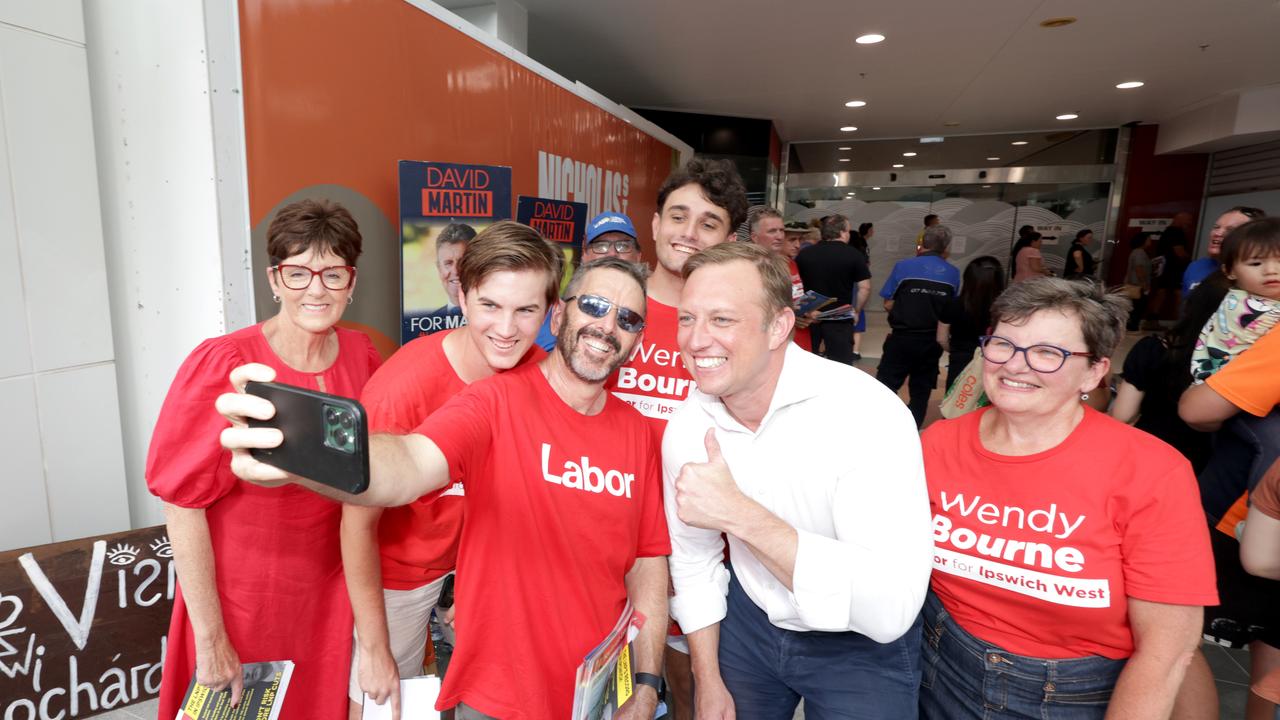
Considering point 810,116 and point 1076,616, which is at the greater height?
point 810,116

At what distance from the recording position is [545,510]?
1.38 meters

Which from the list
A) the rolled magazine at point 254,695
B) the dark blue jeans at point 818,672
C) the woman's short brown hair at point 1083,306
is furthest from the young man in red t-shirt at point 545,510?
the woman's short brown hair at point 1083,306

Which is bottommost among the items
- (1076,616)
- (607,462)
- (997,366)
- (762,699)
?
(762,699)

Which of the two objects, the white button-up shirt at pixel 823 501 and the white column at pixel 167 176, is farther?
the white column at pixel 167 176

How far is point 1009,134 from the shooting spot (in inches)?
467

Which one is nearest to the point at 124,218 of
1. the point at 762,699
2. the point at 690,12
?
the point at 762,699

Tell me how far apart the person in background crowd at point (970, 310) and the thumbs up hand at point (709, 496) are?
4070 mm

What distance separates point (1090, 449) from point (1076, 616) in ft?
1.25

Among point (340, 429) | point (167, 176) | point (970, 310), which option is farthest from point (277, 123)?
point (970, 310)

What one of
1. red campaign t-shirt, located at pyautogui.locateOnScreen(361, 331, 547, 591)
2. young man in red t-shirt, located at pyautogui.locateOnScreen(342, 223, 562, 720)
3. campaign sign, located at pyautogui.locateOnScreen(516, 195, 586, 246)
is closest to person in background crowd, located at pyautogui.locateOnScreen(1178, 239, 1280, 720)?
young man in red t-shirt, located at pyautogui.locateOnScreen(342, 223, 562, 720)

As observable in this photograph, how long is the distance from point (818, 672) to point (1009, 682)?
438mm

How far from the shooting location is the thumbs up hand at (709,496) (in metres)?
1.32

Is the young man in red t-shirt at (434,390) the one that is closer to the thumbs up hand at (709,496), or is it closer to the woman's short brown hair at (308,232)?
the woman's short brown hair at (308,232)

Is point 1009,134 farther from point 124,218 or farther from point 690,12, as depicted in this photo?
point 124,218
